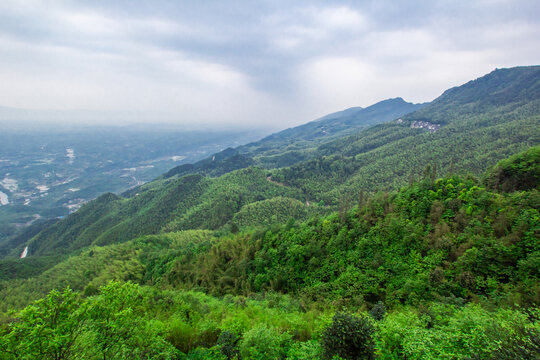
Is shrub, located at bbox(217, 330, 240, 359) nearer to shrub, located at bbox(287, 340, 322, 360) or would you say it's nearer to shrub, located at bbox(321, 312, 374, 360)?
shrub, located at bbox(287, 340, 322, 360)

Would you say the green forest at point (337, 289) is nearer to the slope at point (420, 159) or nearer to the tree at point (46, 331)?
the tree at point (46, 331)

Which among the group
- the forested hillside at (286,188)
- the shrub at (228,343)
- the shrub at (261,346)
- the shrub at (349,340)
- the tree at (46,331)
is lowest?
the forested hillside at (286,188)

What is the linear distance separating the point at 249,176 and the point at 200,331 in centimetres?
12965

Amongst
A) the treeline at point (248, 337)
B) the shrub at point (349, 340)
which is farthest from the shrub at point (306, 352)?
the shrub at point (349, 340)

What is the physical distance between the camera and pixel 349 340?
39.2ft

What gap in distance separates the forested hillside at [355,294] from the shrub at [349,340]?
6 centimetres

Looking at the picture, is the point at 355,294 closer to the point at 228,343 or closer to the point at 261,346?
the point at 261,346

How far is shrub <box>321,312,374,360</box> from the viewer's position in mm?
11719

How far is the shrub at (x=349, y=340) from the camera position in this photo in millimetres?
11719

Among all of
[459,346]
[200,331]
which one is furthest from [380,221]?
[200,331]

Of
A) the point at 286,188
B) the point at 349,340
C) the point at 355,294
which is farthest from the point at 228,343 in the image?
the point at 286,188

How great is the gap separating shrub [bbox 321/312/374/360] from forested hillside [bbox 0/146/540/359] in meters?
0.06

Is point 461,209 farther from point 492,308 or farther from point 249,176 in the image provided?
point 249,176

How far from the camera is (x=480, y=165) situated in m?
90.6
